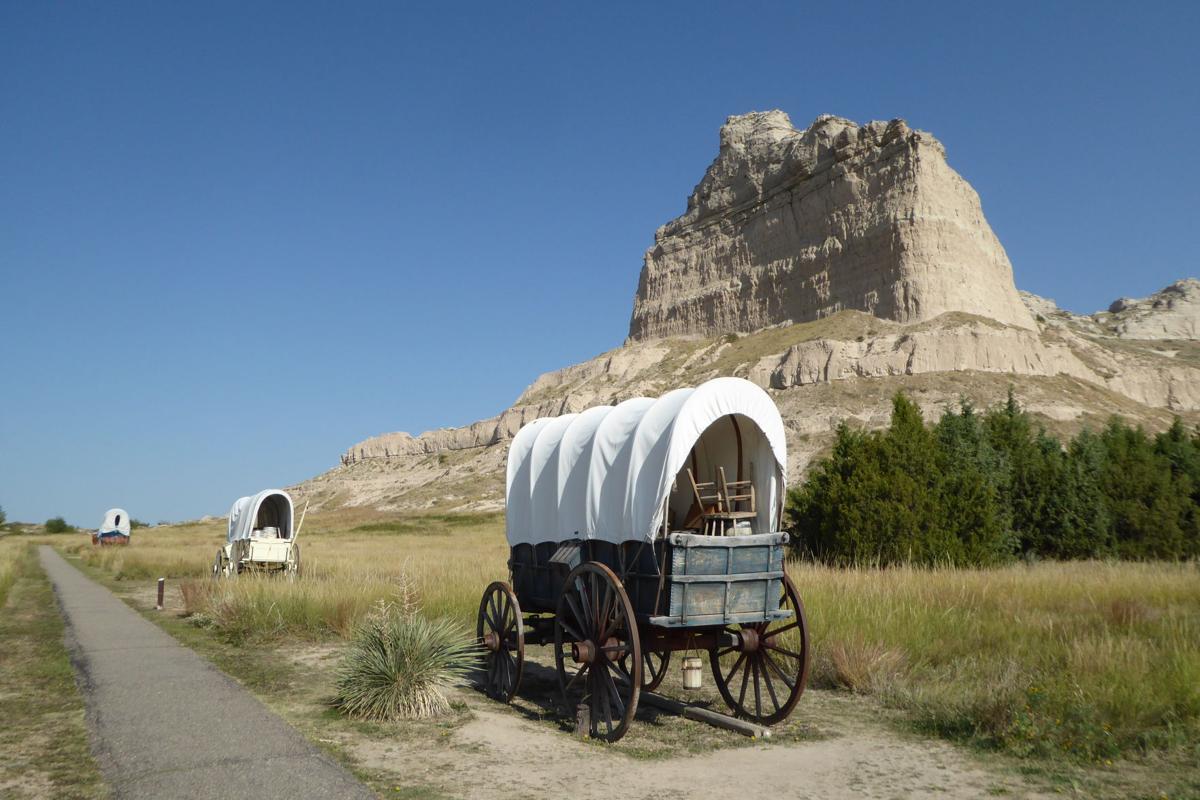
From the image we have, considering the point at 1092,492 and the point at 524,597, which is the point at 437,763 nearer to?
the point at 524,597

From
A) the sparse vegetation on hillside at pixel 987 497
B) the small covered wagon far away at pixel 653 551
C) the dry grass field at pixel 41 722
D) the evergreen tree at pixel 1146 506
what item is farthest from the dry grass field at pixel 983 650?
the evergreen tree at pixel 1146 506

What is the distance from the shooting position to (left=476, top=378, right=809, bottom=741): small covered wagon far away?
653 centimetres

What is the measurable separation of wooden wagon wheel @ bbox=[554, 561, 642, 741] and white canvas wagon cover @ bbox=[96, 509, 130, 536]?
5355cm

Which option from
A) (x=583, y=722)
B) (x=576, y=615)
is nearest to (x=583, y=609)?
(x=576, y=615)

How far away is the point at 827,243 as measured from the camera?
9131cm

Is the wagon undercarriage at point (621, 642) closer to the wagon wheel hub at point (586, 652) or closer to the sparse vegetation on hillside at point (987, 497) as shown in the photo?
the wagon wheel hub at point (586, 652)

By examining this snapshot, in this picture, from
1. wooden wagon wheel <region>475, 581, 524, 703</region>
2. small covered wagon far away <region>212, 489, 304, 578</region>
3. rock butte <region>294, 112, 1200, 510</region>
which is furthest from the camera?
rock butte <region>294, 112, 1200, 510</region>

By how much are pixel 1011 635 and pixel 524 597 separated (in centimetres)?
555

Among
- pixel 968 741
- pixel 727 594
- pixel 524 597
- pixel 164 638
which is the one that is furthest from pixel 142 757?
pixel 164 638

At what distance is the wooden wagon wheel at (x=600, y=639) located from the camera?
20.6ft

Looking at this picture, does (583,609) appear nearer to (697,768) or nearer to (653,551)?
(653,551)

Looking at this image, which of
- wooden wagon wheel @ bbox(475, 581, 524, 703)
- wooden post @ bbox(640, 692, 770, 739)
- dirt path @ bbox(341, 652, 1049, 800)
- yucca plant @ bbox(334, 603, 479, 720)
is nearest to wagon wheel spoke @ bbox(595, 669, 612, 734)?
dirt path @ bbox(341, 652, 1049, 800)

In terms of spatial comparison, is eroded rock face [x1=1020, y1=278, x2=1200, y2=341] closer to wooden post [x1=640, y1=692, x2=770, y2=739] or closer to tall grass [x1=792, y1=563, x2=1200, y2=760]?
tall grass [x1=792, y1=563, x2=1200, y2=760]

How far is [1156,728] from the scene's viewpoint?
623 centimetres
